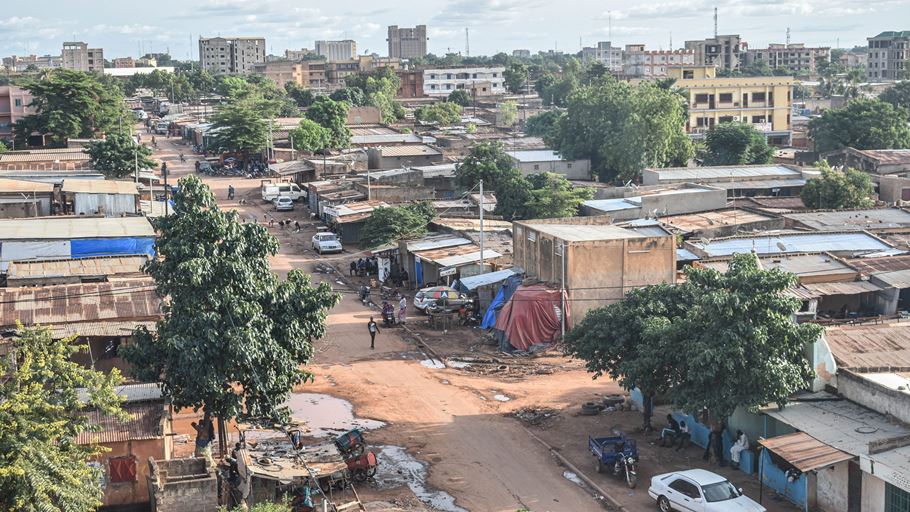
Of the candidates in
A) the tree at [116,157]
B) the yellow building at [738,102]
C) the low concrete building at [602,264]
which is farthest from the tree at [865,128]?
the low concrete building at [602,264]

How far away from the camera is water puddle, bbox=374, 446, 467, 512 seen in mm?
18703

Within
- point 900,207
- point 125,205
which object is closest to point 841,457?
point 900,207

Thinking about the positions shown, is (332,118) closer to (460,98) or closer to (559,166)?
A: (559,166)

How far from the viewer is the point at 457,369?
26969 mm

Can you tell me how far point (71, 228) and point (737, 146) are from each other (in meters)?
36.7

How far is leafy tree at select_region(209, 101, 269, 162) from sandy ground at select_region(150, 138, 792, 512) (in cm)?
3512

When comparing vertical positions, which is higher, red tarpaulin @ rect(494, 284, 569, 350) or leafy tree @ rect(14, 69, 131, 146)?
leafy tree @ rect(14, 69, 131, 146)

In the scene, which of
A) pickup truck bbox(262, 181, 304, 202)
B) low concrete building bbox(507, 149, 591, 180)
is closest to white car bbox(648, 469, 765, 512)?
pickup truck bbox(262, 181, 304, 202)

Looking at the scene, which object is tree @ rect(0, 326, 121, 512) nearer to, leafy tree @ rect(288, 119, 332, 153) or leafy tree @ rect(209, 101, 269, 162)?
leafy tree @ rect(209, 101, 269, 162)

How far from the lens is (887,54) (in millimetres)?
140000

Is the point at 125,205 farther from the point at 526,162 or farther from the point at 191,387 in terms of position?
the point at 526,162

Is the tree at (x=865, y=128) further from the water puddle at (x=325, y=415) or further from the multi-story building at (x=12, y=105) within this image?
the multi-story building at (x=12, y=105)

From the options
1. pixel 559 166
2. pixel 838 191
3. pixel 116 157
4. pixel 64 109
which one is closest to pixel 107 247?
pixel 116 157

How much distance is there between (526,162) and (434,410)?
114 ft
